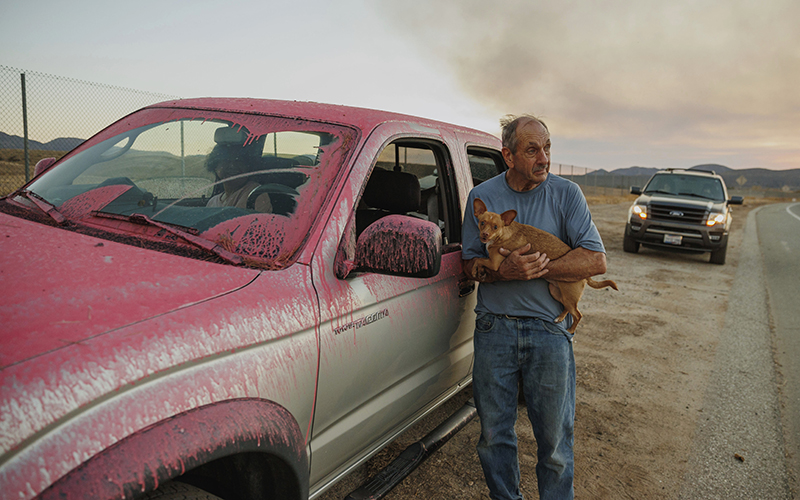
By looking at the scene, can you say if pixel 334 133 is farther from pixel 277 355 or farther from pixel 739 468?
pixel 739 468

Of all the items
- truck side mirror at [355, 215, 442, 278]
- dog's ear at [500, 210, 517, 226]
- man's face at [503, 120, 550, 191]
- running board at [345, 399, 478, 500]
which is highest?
man's face at [503, 120, 550, 191]

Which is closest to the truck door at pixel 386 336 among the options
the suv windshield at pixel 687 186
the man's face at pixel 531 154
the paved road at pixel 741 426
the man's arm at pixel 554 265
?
the man's arm at pixel 554 265

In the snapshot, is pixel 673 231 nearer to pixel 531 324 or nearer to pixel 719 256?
pixel 719 256

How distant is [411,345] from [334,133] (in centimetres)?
99

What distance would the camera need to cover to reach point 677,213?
11188mm

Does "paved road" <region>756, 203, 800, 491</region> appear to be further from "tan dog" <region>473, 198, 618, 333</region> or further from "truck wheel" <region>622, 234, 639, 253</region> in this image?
"truck wheel" <region>622, 234, 639, 253</region>

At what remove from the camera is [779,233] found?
1909 centimetres

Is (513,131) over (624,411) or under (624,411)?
over

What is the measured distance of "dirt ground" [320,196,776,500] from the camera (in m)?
2.94

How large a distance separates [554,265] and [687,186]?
1176cm

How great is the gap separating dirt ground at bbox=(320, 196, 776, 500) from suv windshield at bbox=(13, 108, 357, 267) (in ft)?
5.79

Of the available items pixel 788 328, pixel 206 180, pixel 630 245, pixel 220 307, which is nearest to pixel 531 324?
pixel 220 307

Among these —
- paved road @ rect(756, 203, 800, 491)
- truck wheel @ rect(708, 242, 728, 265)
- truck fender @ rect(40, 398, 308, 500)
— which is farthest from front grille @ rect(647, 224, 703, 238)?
truck fender @ rect(40, 398, 308, 500)

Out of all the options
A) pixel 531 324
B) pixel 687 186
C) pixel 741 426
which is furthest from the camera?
pixel 687 186
